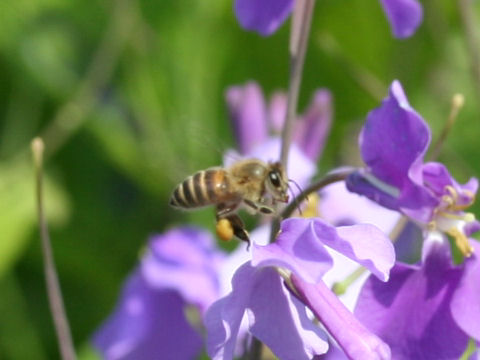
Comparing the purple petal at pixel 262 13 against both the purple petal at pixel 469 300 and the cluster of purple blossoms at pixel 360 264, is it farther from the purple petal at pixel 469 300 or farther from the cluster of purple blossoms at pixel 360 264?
the purple petal at pixel 469 300

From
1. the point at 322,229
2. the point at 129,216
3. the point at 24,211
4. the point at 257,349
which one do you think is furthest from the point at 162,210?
the point at 322,229

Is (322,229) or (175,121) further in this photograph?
(175,121)

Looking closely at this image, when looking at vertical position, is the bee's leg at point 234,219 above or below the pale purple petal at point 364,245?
below

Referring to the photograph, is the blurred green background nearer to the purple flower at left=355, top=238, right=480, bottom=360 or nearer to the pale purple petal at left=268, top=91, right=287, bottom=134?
the pale purple petal at left=268, top=91, right=287, bottom=134

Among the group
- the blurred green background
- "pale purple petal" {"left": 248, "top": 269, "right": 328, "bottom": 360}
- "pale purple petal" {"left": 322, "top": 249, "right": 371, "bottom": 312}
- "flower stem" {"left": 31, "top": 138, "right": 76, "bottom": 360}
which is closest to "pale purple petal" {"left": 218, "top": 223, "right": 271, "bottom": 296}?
"pale purple petal" {"left": 322, "top": 249, "right": 371, "bottom": 312}

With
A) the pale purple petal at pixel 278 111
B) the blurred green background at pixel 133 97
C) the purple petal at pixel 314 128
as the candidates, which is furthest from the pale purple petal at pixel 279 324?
the blurred green background at pixel 133 97

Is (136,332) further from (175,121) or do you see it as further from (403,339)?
(175,121)
